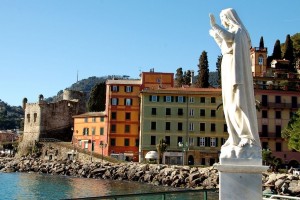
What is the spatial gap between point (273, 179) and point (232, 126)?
39966mm

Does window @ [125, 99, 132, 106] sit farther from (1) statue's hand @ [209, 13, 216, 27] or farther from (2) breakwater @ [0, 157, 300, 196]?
(1) statue's hand @ [209, 13, 216, 27]

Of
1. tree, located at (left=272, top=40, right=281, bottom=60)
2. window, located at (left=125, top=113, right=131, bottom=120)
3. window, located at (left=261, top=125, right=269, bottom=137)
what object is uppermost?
tree, located at (left=272, top=40, right=281, bottom=60)

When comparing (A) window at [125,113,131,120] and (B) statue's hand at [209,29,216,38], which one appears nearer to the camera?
(B) statue's hand at [209,29,216,38]

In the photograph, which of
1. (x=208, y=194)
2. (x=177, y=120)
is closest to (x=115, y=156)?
(x=177, y=120)

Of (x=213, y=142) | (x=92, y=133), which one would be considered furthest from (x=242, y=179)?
(x=92, y=133)

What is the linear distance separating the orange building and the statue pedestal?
208 feet

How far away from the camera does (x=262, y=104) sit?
212 ft

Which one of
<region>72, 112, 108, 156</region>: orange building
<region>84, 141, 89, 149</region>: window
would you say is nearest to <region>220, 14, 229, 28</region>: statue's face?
<region>72, 112, 108, 156</region>: orange building

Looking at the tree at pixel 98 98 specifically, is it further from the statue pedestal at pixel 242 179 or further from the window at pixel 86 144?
the statue pedestal at pixel 242 179

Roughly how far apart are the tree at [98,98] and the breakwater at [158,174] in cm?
1583

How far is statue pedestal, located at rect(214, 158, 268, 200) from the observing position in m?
6.74

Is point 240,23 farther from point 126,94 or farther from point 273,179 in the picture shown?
point 126,94

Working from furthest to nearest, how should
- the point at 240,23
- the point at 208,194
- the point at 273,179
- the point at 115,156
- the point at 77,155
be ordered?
1. the point at 77,155
2. the point at 115,156
3. the point at 273,179
4. the point at 208,194
5. the point at 240,23

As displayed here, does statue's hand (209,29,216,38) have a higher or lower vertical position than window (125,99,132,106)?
lower
